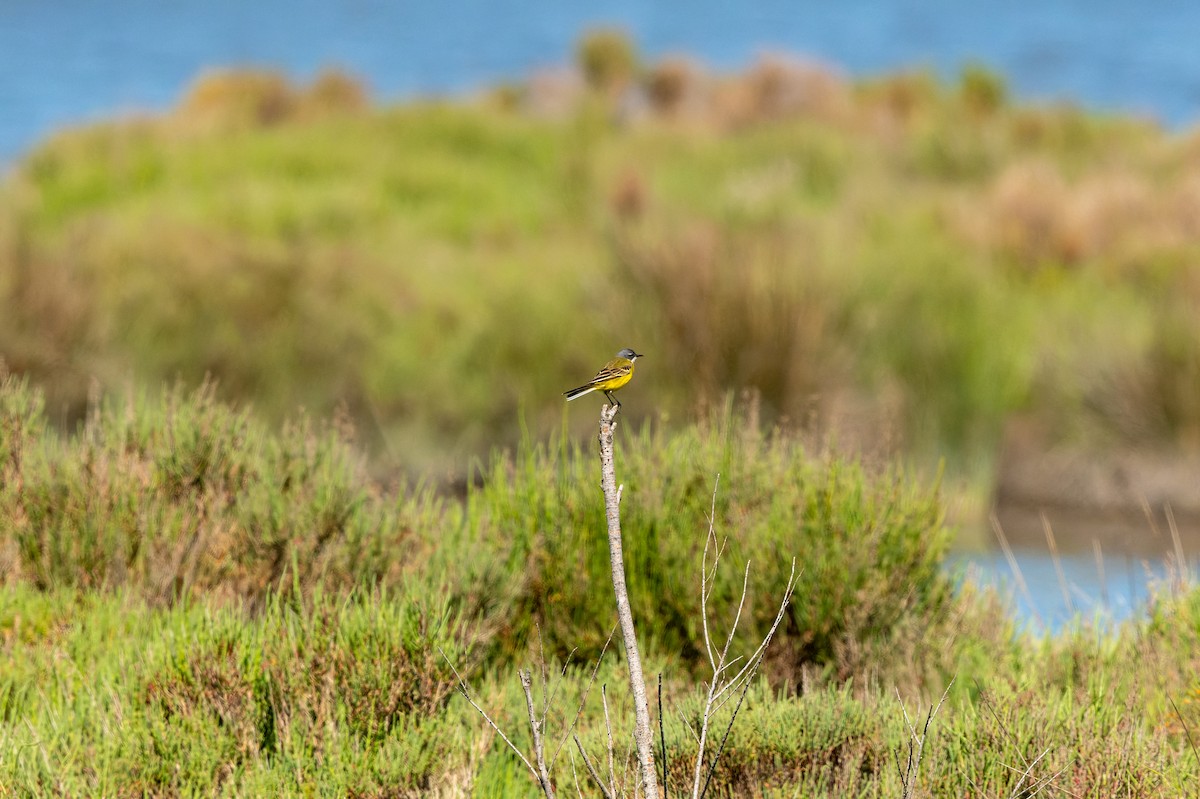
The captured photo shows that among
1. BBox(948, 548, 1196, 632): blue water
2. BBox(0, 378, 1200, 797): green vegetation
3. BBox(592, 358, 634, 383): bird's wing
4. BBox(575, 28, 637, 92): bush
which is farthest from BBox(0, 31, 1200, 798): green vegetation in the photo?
BBox(575, 28, 637, 92): bush

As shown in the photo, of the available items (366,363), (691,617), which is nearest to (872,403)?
(366,363)

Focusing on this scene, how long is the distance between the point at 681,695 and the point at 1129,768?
1.68 metres

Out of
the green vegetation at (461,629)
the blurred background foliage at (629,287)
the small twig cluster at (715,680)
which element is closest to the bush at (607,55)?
the blurred background foliage at (629,287)

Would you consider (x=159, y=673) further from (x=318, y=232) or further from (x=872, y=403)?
(x=318, y=232)

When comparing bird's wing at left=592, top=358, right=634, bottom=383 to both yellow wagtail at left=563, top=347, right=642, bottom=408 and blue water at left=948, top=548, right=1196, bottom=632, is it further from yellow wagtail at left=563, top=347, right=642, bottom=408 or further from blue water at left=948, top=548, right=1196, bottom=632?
blue water at left=948, top=548, right=1196, bottom=632

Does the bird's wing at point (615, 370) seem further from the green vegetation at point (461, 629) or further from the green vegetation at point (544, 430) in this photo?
the green vegetation at point (461, 629)

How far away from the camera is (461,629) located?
5023 mm

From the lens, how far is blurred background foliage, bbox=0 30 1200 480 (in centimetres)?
1124

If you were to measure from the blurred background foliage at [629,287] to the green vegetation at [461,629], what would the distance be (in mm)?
703

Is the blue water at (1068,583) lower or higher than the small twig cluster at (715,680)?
lower

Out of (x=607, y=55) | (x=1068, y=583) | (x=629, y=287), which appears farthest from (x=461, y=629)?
(x=607, y=55)

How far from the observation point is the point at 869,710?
4.43 m

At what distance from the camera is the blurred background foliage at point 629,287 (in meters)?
11.2

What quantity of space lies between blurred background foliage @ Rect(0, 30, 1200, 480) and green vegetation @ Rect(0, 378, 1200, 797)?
703 millimetres
